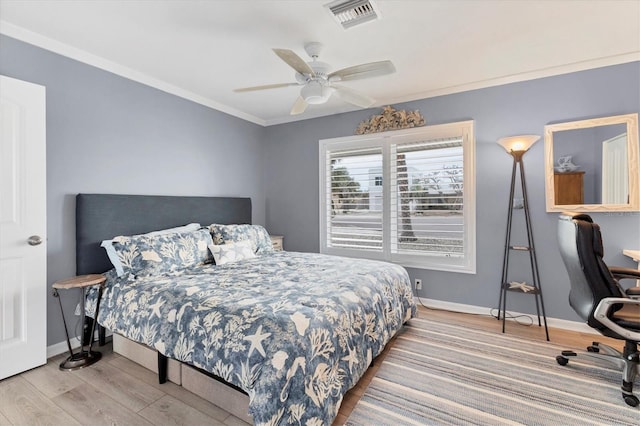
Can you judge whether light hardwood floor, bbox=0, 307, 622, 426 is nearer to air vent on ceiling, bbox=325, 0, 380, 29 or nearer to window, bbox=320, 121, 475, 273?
window, bbox=320, 121, 475, 273

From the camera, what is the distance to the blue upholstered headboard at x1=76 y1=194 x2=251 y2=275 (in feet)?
8.44

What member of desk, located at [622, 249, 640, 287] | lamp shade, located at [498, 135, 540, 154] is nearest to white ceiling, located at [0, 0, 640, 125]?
lamp shade, located at [498, 135, 540, 154]

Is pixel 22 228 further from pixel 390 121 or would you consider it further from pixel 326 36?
pixel 390 121

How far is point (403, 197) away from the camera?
149 inches

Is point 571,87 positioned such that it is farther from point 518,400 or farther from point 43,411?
point 43,411

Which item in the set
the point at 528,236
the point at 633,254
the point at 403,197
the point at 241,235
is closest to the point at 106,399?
the point at 241,235

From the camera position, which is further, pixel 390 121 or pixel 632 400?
pixel 390 121

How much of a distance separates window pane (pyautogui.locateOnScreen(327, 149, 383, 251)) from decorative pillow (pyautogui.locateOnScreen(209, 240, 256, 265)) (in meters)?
1.49

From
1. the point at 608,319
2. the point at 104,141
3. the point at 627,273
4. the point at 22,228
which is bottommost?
the point at 608,319

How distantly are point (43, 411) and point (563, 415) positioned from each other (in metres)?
3.17

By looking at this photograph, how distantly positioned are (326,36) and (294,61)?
50cm

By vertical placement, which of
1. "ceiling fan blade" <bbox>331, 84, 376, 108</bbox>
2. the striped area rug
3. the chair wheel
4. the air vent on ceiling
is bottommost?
the striped area rug

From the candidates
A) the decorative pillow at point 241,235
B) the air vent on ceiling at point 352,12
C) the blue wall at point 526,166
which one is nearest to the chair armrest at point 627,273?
the blue wall at point 526,166

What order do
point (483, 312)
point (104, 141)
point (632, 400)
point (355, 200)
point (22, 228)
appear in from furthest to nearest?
1. point (355, 200)
2. point (483, 312)
3. point (104, 141)
4. point (22, 228)
5. point (632, 400)
